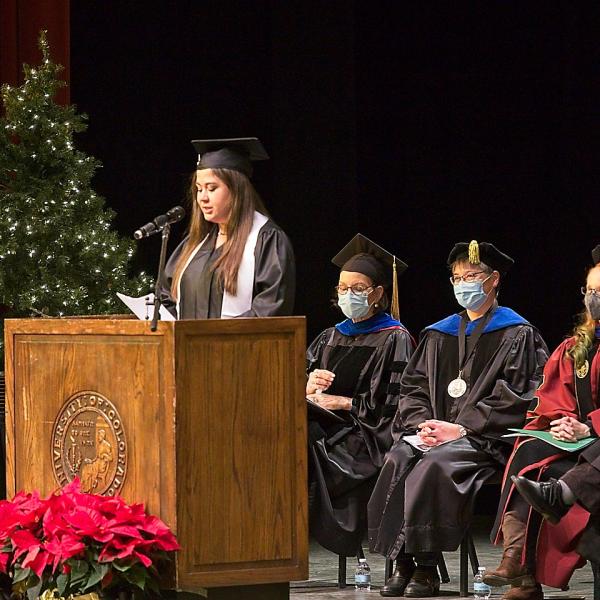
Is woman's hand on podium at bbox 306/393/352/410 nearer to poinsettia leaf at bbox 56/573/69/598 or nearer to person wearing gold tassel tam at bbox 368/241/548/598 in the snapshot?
person wearing gold tassel tam at bbox 368/241/548/598

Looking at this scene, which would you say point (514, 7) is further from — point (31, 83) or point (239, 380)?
point (239, 380)

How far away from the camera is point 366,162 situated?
350 inches

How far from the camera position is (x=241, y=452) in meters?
4.43

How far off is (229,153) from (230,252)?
36 centimetres

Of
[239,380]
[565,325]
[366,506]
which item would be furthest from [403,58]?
[239,380]

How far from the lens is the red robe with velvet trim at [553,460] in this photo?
18.0 feet

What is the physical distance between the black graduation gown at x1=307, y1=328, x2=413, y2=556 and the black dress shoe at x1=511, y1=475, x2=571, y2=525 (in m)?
1.20

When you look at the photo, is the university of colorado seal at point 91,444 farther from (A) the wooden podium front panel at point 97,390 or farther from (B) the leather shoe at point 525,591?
(B) the leather shoe at point 525,591

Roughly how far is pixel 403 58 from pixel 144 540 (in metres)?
5.18

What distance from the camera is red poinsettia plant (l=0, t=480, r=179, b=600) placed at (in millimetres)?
4266

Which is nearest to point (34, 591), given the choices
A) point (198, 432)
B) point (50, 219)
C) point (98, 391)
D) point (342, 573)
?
point (98, 391)

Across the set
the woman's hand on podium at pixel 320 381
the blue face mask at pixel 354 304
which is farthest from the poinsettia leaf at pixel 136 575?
the blue face mask at pixel 354 304

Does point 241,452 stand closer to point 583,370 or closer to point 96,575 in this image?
point 96,575

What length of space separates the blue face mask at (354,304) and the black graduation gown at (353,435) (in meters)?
0.11
